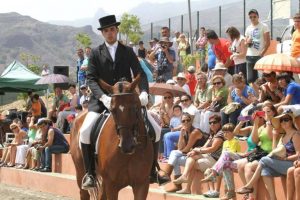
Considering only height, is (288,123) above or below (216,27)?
below

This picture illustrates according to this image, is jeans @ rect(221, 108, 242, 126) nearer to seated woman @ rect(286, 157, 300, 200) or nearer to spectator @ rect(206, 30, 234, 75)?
spectator @ rect(206, 30, 234, 75)

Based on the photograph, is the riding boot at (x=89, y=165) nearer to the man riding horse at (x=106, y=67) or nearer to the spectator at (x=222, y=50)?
the man riding horse at (x=106, y=67)

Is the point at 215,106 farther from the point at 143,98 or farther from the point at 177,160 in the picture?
the point at 143,98

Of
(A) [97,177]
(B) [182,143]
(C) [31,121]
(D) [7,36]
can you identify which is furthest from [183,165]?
(D) [7,36]

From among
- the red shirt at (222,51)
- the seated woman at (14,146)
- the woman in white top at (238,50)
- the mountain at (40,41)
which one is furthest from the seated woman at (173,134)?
the mountain at (40,41)

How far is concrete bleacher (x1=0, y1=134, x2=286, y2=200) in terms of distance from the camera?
14359mm

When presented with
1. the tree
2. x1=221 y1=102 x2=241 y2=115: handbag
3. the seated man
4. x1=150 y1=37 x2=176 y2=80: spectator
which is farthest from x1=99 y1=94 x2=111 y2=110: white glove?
the tree

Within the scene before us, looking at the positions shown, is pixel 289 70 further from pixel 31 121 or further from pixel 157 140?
pixel 31 121

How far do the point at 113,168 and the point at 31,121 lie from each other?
1361 centimetres

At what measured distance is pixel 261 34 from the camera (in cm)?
1702

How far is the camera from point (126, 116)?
30.6 ft

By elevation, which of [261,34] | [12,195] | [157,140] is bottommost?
[12,195]

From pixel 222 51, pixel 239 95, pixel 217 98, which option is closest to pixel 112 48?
pixel 239 95

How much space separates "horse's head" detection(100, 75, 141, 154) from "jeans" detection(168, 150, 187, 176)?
5200 millimetres
